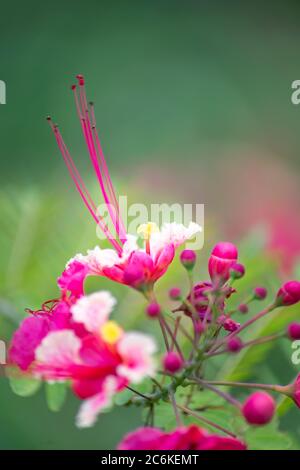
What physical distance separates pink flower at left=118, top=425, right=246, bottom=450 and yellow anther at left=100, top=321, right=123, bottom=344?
10cm

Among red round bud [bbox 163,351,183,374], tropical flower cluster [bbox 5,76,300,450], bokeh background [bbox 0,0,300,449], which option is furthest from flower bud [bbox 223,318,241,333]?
bokeh background [bbox 0,0,300,449]

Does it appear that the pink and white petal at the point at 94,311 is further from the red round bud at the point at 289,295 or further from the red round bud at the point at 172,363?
the red round bud at the point at 289,295

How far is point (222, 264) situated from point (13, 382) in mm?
318

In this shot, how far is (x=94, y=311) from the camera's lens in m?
0.86

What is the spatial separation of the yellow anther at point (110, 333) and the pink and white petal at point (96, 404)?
4 centimetres

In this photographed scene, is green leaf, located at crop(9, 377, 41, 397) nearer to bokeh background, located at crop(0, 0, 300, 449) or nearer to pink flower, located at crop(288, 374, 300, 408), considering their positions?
pink flower, located at crop(288, 374, 300, 408)

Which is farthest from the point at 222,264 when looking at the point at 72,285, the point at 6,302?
the point at 6,302

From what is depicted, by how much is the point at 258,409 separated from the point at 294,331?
0.33 feet

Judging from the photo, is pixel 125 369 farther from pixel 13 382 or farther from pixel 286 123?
pixel 286 123

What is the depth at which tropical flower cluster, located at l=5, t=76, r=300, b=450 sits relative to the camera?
81cm

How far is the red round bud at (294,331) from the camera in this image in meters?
0.86

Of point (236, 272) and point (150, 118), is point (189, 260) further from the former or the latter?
point (150, 118)
